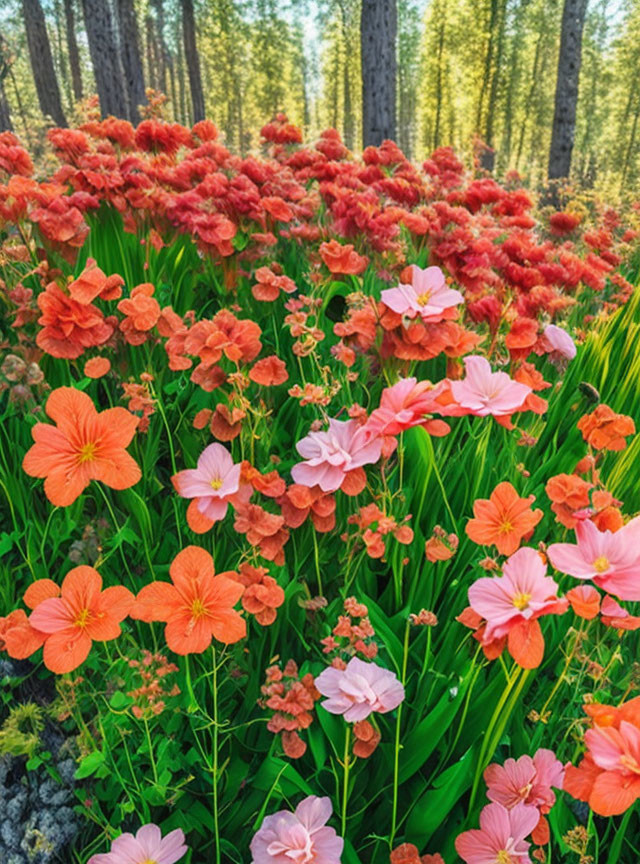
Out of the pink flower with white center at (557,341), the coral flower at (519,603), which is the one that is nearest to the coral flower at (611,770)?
the coral flower at (519,603)

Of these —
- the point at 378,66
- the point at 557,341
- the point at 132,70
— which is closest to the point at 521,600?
the point at 557,341

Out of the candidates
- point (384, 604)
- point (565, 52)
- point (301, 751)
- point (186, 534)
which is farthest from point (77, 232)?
point (565, 52)

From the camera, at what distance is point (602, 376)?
6.62ft

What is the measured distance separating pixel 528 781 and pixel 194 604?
0.57m

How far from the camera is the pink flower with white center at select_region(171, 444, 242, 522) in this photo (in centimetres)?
106

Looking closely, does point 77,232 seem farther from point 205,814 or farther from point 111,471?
point 205,814

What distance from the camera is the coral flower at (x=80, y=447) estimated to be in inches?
38.2

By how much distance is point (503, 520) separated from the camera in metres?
0.95

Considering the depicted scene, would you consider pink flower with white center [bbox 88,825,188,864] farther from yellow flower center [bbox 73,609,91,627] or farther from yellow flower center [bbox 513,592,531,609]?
yellow flower center [bbox 513,592,531,609]

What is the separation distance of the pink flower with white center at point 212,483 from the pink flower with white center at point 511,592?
0.45 meters

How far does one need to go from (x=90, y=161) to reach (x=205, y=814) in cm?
216

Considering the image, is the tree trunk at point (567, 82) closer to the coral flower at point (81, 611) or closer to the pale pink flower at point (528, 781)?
the pale pink flower at point (528, 781)

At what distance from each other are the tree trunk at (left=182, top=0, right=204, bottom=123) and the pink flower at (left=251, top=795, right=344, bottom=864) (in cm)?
1298

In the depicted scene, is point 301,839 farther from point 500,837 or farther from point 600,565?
point 600,565
